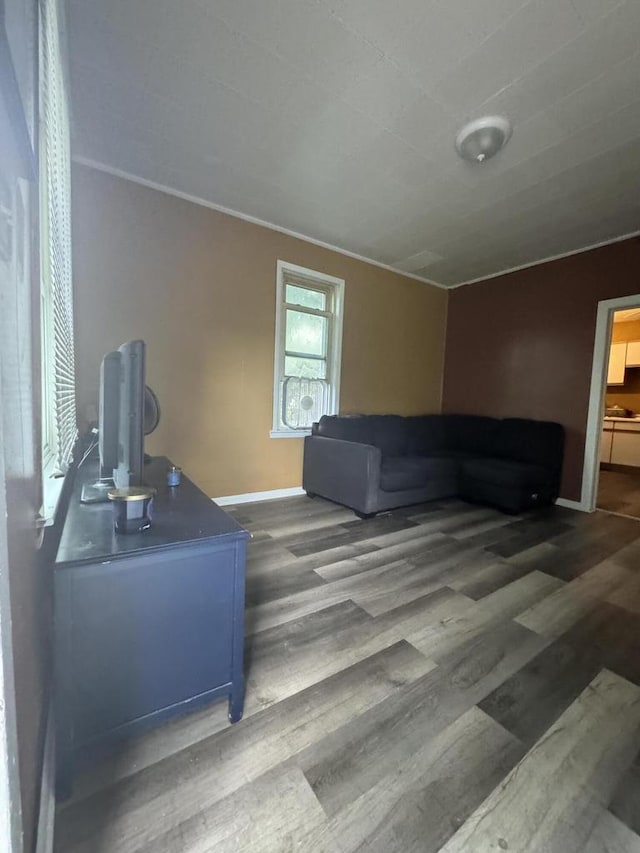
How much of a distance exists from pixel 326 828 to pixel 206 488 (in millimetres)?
2576

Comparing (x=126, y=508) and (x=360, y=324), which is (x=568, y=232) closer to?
(x=360, y=324)

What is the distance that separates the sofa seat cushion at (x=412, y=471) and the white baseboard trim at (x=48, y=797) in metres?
2.48

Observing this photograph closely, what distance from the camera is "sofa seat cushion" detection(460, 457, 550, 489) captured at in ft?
10.4

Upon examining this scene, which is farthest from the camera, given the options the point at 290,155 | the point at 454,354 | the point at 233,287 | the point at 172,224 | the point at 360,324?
the point at 454,354

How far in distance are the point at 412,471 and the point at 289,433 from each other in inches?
52.1

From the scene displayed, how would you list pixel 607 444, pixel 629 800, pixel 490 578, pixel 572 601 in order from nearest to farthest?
1. pixel 629 800
2. pixel 572 601
3. pixel 490 578
4. pixel 607 444

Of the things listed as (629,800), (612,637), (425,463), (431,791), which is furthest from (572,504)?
(431,791)

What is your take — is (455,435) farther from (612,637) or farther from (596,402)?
(612,637)

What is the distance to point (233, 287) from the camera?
3.13 m

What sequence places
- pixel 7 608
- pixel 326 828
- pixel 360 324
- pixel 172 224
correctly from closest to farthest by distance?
pixel 7 608 < pixel 326 828 < pixel 172 224 < pixel 360 324

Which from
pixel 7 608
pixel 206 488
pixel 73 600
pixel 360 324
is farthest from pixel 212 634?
pixel 360 324

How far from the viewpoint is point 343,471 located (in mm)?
3170

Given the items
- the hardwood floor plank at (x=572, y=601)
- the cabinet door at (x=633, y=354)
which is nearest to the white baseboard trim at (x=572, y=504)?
the hardwood floor plank at (x=572, y=601)

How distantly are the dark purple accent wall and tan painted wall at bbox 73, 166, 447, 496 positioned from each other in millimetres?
1575
